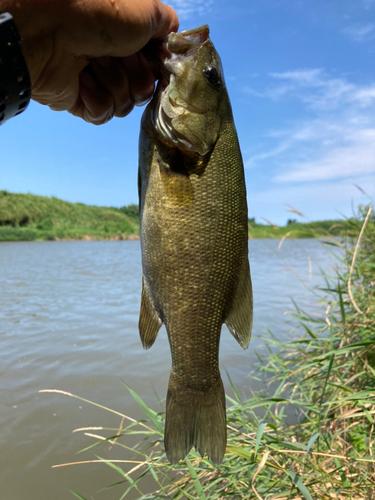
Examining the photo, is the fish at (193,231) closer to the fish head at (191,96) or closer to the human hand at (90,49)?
the fish head at (191,96)

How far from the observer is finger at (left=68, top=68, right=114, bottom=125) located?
2.17 m

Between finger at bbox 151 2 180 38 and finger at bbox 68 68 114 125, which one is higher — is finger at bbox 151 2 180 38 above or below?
above

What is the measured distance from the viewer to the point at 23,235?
138ft

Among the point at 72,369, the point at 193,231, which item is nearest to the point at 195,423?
the point at 193,231

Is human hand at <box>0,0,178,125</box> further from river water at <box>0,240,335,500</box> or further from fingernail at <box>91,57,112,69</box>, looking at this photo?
river water at <box>0,240,335,500</box>

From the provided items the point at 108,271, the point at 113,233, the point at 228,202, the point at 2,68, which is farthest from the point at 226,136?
the point at 113,233

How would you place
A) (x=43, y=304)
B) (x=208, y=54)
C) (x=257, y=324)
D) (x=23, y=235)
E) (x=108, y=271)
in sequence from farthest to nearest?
(x=23, y=235), (x=108, y=271), (x=43, y=304), (x=257, y=324), (x=208, y=54)

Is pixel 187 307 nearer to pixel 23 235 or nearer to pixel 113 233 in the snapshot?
pixel 23 235

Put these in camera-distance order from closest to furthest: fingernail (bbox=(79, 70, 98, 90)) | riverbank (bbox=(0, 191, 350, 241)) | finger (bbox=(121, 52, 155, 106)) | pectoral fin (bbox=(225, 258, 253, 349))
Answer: pectoral fin (bbox=(225, 258, 253, 349)), finger (bbox=(121, 52, 155, 106)), fingernail (bbox=(79, 70, 98, 90)), riverbank (bbox=(0, 191, 350, 241))

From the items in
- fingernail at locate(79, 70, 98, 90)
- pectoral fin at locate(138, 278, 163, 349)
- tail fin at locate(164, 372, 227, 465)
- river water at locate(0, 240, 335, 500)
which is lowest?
river water at locate(0, 240, 335, 500)

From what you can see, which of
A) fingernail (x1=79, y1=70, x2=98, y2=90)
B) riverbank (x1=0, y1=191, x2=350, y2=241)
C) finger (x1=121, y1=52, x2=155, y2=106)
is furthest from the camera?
riverbank (x1=0, y1=191, x2=350, y2=241)

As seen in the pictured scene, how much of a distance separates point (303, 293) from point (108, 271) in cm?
883

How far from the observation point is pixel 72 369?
569cm

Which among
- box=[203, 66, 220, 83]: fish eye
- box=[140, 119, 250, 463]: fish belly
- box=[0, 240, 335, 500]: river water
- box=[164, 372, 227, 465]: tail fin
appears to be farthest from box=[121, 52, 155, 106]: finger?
box=[0, 240, 335, 500]: river water
